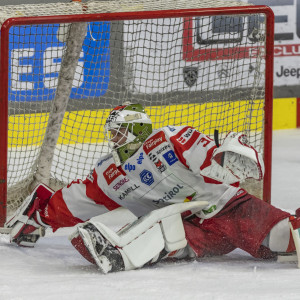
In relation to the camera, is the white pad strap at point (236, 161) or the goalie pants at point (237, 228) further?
the goalie pants at point (237, 228)

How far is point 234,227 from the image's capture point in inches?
120

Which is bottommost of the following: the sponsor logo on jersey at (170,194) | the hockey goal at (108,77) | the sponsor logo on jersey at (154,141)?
the sponsor logo on jersey at (170,194)

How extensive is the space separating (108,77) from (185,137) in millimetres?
1979

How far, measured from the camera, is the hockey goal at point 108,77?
3.72m

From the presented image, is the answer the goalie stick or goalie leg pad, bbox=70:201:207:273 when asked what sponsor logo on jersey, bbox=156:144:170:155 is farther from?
the goalie stick

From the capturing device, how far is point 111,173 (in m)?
3.20

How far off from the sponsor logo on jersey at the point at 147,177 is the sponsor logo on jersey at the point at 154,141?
77mm

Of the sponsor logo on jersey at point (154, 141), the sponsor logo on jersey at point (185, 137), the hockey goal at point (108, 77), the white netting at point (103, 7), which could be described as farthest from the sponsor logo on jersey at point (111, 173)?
the white netting at point (103, 7)

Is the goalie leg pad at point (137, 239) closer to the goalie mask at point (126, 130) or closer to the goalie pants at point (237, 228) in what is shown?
the goalie pants at point (237, 228)

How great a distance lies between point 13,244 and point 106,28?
1.70 metres

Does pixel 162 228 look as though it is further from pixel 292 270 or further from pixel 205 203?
pixel 292 270

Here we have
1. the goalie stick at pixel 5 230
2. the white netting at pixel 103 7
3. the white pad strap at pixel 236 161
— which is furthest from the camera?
the white netting at pixel 103 7

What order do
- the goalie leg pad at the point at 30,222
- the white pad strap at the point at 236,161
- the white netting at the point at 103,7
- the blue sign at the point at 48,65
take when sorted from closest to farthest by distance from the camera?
the white pad strap at the point at 236,161
the goalie leg pad at the point at 30,222
the white netting at the point at 103,7
the blue sign at the point at 48,65

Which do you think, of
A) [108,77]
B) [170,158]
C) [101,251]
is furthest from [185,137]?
[108,77]
